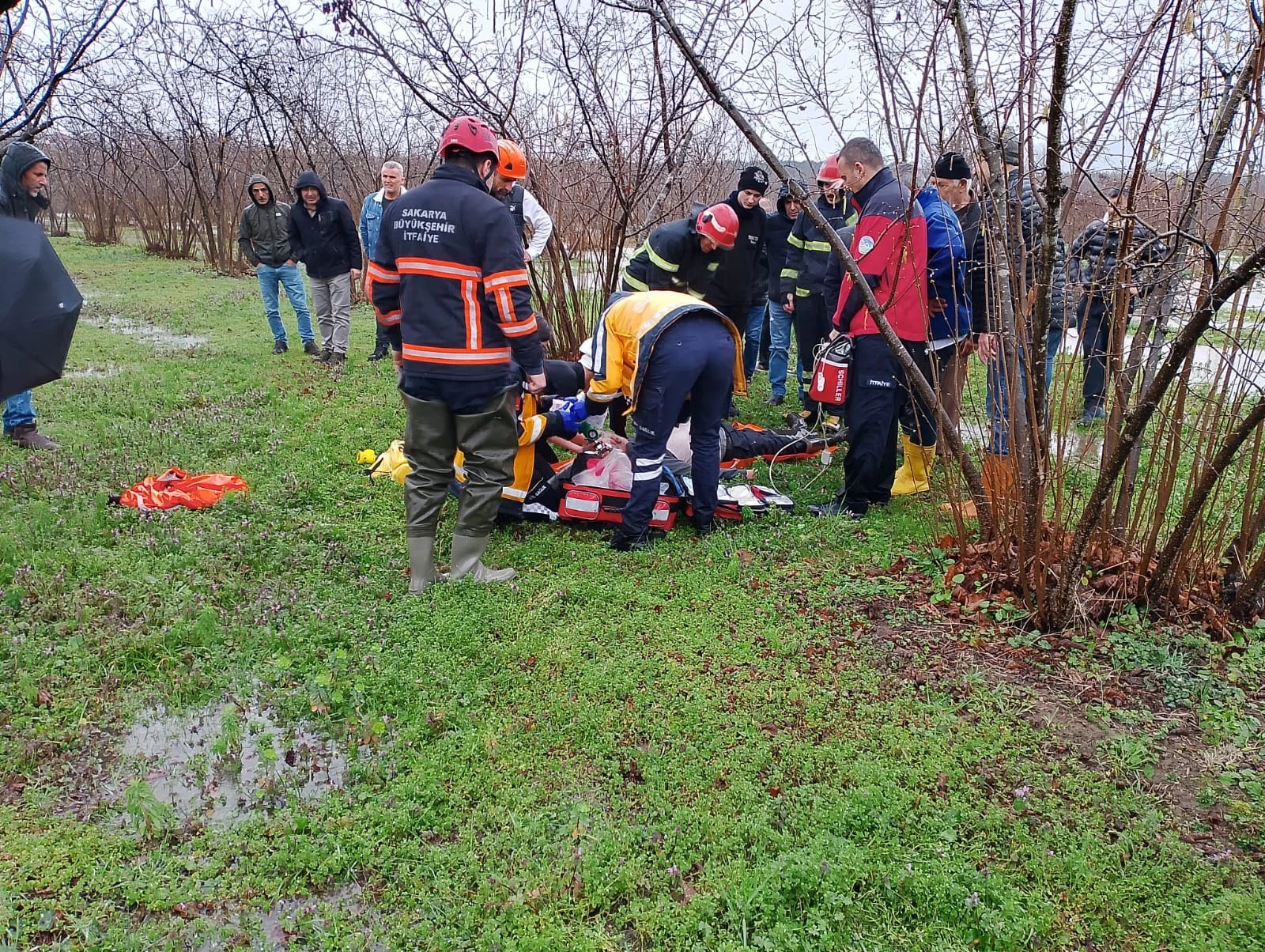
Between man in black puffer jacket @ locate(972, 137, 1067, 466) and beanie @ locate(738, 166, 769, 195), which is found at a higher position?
beanie @ locate(738, 166, 769, 195)

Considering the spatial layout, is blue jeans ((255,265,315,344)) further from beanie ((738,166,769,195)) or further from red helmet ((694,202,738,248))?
red helmet ((694,202,738,248))

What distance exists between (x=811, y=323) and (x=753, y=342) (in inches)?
57.8

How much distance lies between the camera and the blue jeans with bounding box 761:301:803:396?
7250 mm

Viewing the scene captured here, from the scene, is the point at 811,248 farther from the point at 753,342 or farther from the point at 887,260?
the point at 887,260

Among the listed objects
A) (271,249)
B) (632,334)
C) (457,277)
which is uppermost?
(271,249)

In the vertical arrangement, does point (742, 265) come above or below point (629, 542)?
above

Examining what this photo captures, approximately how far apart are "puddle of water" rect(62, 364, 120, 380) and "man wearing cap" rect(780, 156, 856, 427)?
22.3 ft

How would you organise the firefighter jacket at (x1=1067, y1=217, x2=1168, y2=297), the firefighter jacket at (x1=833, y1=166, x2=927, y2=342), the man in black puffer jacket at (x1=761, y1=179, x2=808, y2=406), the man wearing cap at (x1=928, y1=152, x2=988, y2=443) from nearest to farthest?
the firefighter jacket at (x1=1067, y1=217, x2=1168, y2=297)
the firefighter jacket at (x1=833, y1=166, x2=927, y2=342)
the man wearing cap at (x1=928, y1=152, x2=988, y2=443)
the man in black puffer jacket at (x1=761, y1=179, x2=808, y2=406)

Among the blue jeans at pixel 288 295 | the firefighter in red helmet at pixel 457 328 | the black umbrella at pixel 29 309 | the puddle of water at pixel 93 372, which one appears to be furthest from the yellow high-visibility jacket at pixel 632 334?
the puddle of water at pixel 93 372

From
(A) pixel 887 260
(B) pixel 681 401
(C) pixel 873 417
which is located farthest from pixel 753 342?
(B) pixel 681 401

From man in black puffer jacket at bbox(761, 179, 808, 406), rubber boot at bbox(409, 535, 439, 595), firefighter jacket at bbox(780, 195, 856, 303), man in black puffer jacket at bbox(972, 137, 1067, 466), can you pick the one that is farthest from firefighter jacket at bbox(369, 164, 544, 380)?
man in black puffer jacket at bbox(761, 179, 808, 406)

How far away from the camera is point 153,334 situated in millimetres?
11000

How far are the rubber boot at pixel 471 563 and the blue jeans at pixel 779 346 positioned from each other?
12.9ft

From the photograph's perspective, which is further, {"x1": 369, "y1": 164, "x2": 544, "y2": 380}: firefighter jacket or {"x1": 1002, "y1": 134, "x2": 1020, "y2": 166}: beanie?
{"x1": 369, "y1": 164, "x2": 544, "y2": 380}: firefighter jacket
